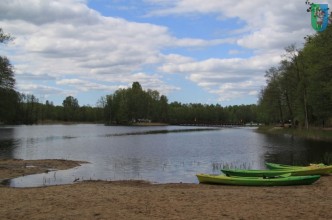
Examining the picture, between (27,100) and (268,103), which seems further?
(27,100)

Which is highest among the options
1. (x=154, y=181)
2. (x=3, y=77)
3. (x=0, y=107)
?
(x=3, y=77)

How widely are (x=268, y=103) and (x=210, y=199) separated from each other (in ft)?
272

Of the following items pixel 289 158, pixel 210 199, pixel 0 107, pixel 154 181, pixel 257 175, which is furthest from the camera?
pixel 0 107

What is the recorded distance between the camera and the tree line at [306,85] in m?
43.1

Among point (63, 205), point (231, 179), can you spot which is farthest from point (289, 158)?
point (63, 205)

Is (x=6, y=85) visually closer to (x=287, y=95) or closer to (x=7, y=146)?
(x=7, y=146)

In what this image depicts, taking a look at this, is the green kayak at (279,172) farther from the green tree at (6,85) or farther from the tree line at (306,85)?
the green tree at (6,85)

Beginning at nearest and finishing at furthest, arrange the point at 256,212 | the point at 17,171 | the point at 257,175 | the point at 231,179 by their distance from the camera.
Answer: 1. the point at 256,212
2. the point at 231,179
3. the point at 257,175
4. the point at 17,171

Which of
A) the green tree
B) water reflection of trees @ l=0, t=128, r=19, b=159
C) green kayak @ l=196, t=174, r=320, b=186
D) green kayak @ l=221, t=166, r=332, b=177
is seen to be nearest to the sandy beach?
green kayak @ l=196, t=174, r=320, b=186

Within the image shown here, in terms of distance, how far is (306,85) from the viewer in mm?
69688

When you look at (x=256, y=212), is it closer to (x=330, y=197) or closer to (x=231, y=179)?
(x=330, y=197)

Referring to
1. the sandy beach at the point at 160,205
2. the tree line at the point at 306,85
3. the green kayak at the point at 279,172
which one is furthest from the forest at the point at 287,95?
the sandy beach at the point at 160,205

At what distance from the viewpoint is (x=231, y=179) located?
66.8 feet

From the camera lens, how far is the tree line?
141 feet
